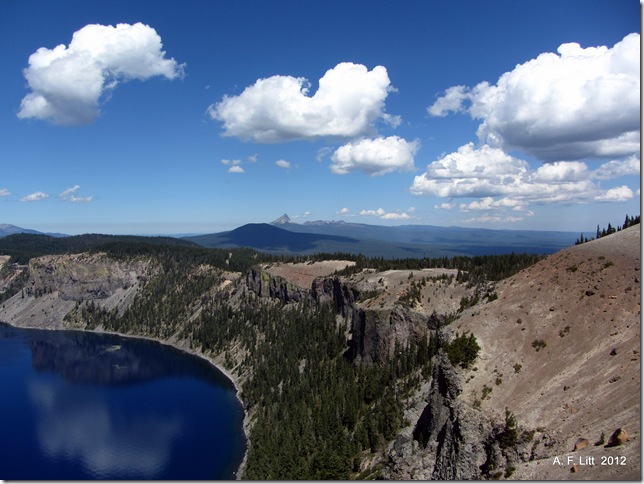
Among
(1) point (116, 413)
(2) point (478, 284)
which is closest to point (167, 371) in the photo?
(1) point (116, 413)

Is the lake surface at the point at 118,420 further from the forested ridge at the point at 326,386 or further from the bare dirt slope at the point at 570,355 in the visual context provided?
the bare dirt slope at the point at 570,355

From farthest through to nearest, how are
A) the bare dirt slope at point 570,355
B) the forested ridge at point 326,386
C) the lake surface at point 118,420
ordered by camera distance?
the lake surface at point 118,420 < the forested ridge at point 326,386 < the bare dirt slope at point 570,355

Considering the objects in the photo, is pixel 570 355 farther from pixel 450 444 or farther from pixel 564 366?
pixel 450 444

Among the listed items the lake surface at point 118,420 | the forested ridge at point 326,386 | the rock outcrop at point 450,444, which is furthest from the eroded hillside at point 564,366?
the lake surface at point 118,420

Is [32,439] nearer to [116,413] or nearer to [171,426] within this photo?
[116,413]

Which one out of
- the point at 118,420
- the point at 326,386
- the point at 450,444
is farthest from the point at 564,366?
the point at 118,420
